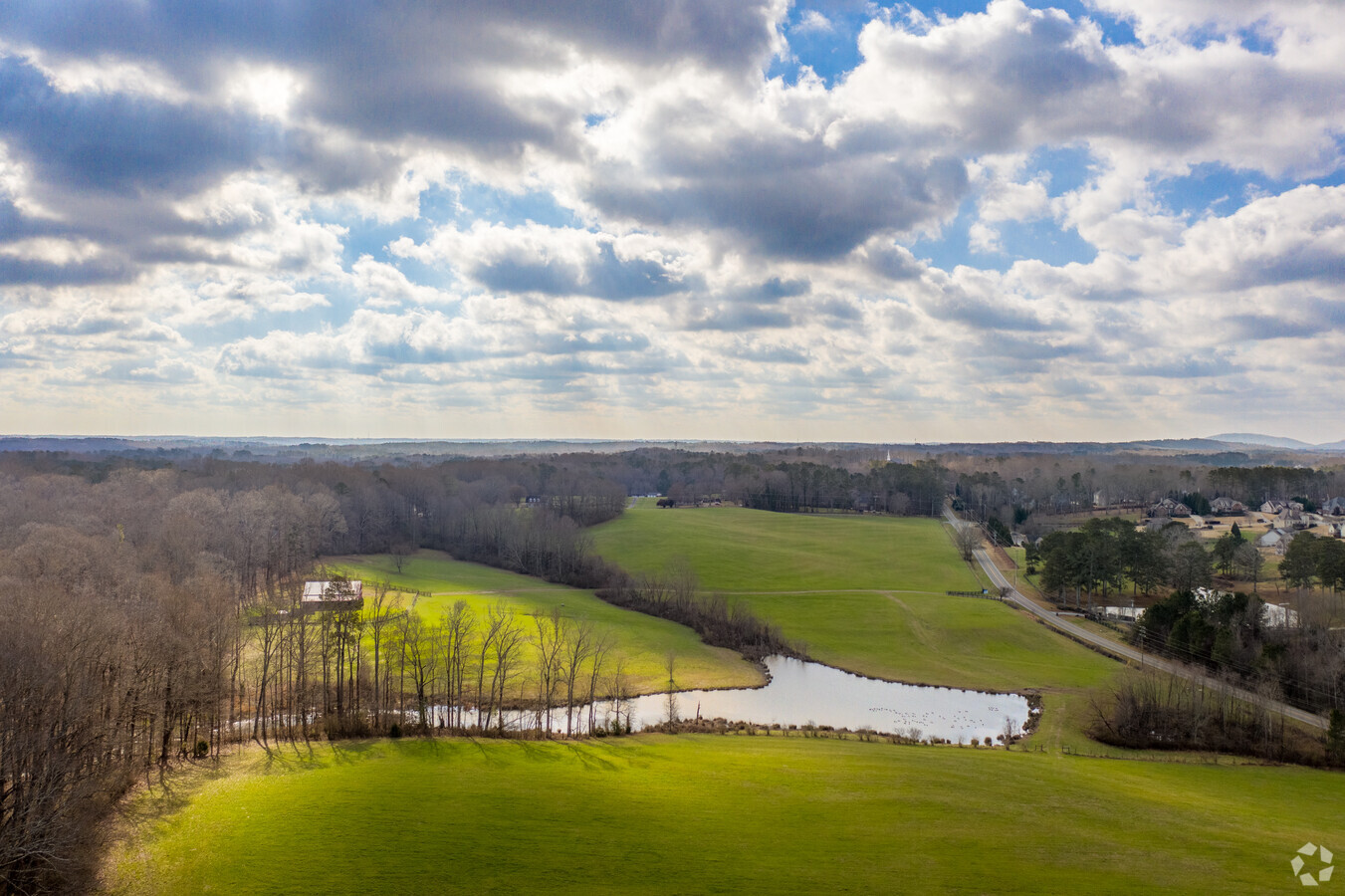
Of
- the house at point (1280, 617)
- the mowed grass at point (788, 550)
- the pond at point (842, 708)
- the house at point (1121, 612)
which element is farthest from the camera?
the mowed grass at point (788, 550)

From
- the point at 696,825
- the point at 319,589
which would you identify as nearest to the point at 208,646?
the point at 696,825

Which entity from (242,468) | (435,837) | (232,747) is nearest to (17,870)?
(435,837)

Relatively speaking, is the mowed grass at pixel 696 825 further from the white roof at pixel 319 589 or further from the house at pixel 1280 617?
the white roof at pixel 319 589

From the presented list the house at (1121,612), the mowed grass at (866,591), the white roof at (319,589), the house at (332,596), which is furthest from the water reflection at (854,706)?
the white roof at (319,589)

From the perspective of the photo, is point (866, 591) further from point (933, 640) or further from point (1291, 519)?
point (1291, 519)

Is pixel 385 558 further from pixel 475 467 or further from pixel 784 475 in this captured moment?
pixel 784 475
